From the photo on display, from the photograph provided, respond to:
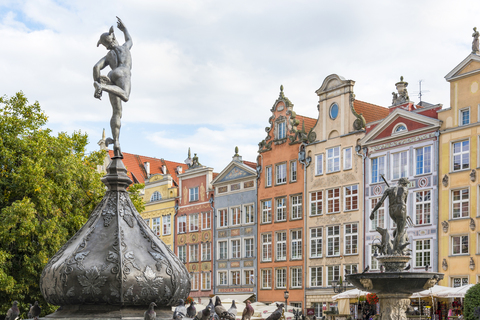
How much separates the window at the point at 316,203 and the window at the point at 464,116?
948 centimetres

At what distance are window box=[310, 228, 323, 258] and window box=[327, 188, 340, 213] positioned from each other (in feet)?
4.47

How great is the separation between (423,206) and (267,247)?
38.2 ft

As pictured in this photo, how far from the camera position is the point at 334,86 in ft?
126

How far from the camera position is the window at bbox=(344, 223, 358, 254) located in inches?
1446

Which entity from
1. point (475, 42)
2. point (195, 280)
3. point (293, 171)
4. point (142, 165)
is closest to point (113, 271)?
point (475, 42)

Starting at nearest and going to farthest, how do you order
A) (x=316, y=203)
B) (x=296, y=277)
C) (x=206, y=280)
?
(x=316, y=203) → (x=296, y=277) → (x=206, y=280)

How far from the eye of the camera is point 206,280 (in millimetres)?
46438

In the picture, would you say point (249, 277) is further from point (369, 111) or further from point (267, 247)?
point (369, 111)

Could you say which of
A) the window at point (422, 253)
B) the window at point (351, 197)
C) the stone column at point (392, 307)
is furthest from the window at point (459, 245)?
the stone column at point (392, 307)

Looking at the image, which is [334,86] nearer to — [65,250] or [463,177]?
[463,177]

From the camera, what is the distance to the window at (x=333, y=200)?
38.0 m

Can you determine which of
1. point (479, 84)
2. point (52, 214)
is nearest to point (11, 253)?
point (52, 214)

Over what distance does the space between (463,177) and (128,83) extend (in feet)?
93.4

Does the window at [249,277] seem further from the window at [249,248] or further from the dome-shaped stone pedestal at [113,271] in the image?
the dome-shaped stone pedestal at [113,271]
